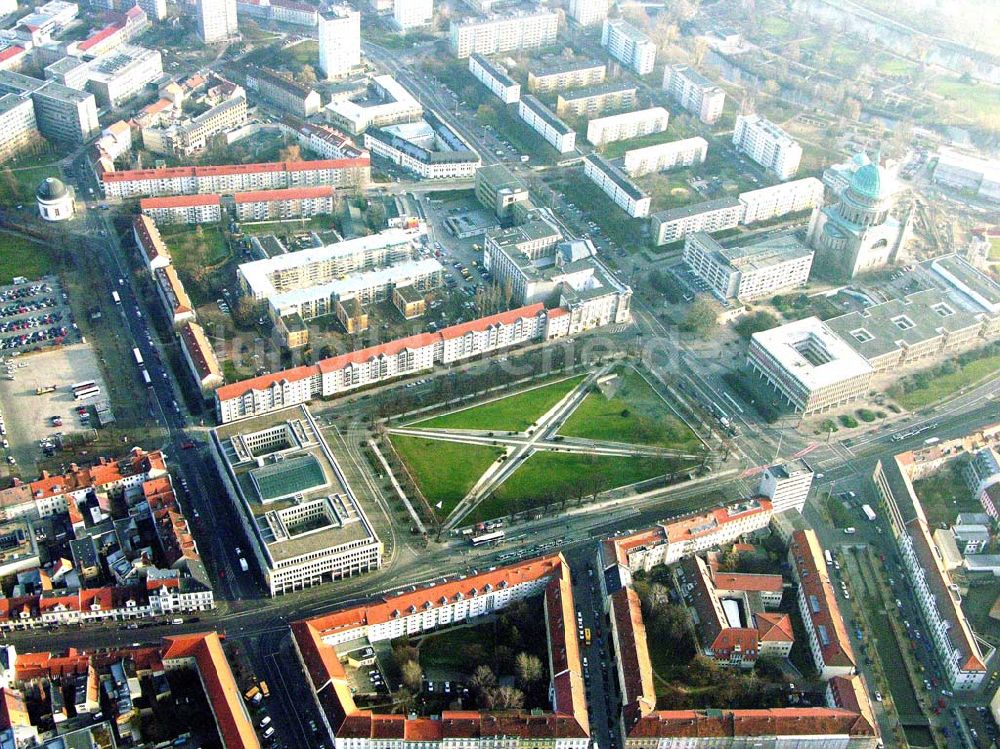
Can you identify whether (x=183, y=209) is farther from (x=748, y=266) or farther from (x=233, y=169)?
(x=748, y=266)

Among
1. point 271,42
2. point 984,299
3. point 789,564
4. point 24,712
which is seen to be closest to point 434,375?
point 789,564

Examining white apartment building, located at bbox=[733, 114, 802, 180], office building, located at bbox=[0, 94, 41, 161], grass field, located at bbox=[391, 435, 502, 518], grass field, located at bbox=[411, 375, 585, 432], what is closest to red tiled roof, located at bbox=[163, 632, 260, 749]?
grass field, located at bbox=[391, 435, 502, 518]

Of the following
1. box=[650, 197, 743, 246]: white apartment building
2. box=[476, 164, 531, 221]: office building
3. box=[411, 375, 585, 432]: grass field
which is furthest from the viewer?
box=[476, 164, 531, 221]: office building

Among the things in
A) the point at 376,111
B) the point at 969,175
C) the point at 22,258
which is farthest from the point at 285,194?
the point at 969,175

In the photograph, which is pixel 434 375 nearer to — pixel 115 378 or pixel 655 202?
pixel 115 378

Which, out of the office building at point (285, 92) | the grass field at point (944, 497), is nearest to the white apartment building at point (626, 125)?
the office building at point (285, 92)

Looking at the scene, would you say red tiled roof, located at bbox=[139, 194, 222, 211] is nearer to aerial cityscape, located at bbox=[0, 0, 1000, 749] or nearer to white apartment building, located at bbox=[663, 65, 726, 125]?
aerial cityscape, located at bbox=[0, 0, 1000, 749]
